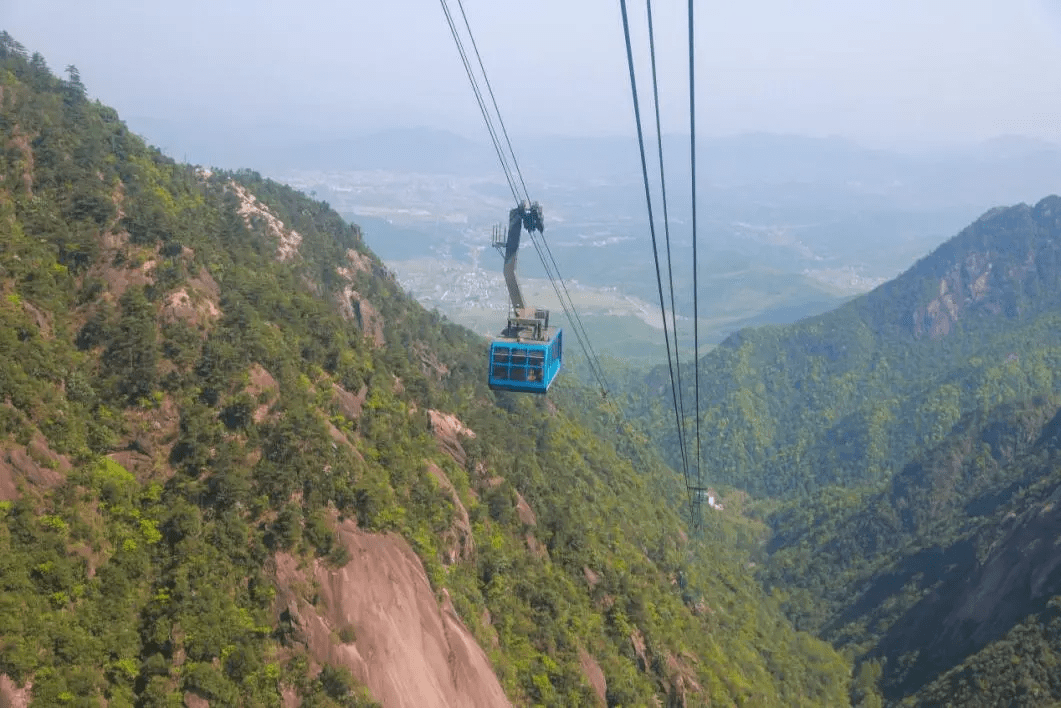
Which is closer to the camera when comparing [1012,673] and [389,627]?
[389,627]

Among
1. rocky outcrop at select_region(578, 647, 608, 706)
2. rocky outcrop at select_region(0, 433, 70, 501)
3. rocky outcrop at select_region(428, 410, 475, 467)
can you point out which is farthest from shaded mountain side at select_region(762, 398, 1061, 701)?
rocky outcrop at select_region(0, 433, 70, 501)

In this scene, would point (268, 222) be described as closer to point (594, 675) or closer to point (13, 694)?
point (594, 675)

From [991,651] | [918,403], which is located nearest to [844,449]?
[918,403]

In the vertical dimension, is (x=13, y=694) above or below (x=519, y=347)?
below

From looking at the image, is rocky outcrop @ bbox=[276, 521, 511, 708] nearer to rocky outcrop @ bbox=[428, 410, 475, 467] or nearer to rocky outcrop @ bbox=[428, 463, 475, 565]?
rocky outcrop @ bbox=[428, 463, 475, 565]

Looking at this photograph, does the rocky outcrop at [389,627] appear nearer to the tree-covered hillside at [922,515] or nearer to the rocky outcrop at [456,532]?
the rocky outcrop at [456,532]

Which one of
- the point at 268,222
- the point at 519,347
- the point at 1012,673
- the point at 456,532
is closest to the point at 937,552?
the point at 1012,673

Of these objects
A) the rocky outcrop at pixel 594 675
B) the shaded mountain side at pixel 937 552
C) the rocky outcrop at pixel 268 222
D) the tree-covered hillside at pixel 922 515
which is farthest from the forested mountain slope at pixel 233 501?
the shaded mountain side at pixel 937 552
